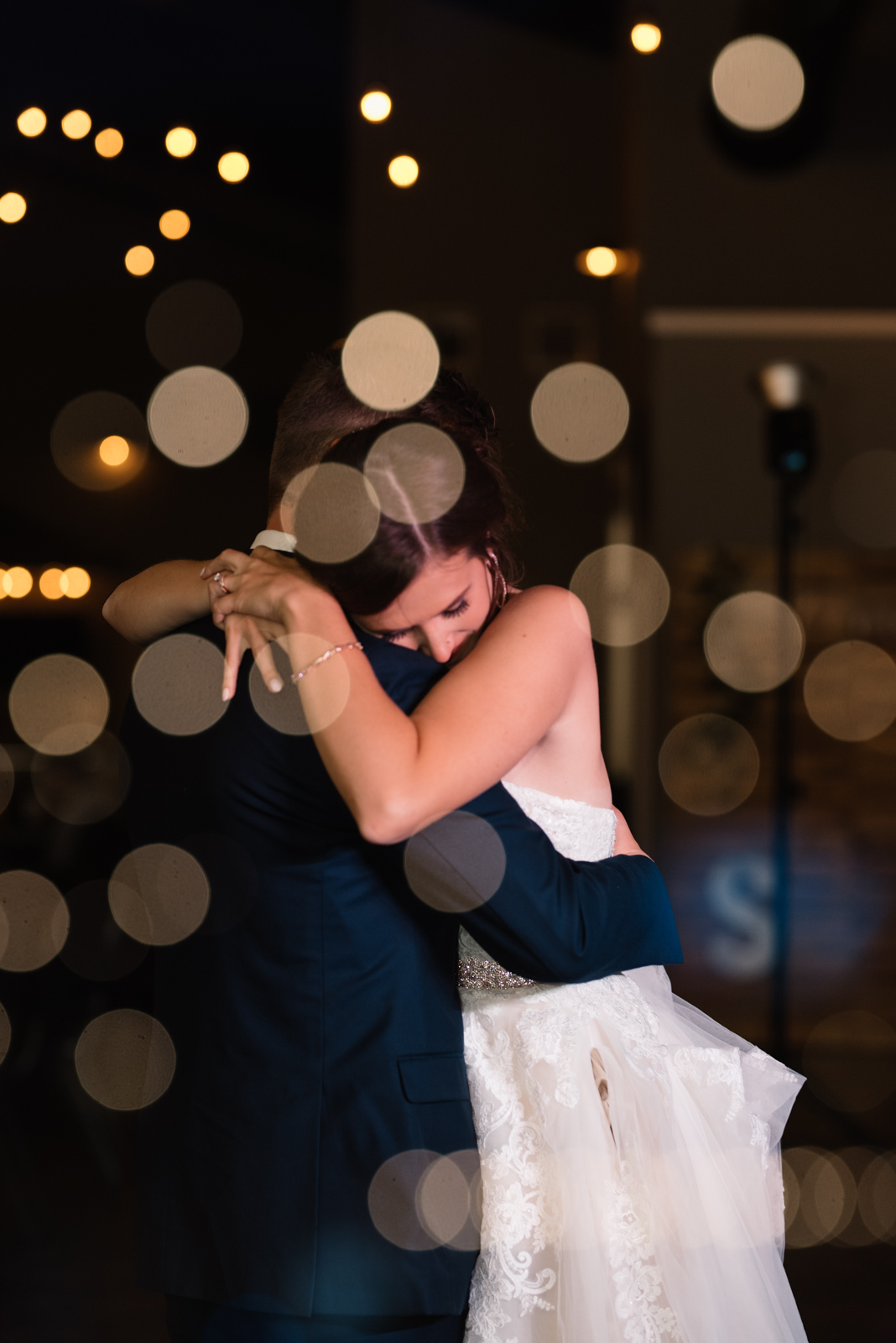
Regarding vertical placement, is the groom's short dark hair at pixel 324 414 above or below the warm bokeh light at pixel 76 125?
below

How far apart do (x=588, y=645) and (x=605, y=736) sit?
593 centimetres

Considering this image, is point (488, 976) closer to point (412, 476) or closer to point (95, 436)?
point (412, 476)

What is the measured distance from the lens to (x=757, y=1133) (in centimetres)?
125

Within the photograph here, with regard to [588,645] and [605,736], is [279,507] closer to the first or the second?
[588,645]

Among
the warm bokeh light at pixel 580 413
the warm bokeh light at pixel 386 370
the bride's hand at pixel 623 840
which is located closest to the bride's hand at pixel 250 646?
the warm bokeh light at pixel 386 370

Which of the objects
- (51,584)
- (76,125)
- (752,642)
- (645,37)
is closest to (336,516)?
(76,125)

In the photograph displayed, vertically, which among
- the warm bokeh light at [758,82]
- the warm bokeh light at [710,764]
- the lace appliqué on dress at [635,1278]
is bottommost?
the warm bokeh light at [710,764]

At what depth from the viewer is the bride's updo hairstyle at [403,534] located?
97cm

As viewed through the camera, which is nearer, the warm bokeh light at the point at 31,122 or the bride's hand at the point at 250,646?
the bride's hand at the point at 250,646

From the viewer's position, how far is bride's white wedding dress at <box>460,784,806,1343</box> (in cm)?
110

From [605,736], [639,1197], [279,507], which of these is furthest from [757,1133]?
[605,736]

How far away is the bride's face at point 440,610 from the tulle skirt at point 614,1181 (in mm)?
373

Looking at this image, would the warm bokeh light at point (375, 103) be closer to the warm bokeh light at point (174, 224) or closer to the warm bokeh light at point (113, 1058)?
the warm bokeh light at point (174, 224)

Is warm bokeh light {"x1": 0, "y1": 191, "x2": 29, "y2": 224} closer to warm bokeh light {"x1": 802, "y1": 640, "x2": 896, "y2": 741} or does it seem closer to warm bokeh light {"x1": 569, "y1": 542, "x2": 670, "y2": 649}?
warm bokeh light {"x1": 569, "y1": 542, "x2": 670, "y2": 649}
